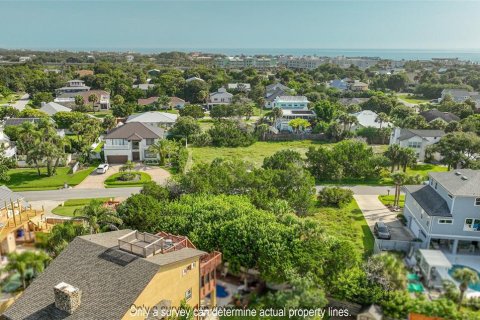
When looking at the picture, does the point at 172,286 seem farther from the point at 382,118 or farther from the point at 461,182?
the point at 382,118

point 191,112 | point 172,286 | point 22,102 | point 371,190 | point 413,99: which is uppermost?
point 172,286

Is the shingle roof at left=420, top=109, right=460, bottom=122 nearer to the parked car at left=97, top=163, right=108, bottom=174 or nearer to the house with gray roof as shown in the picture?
the house with gray roof

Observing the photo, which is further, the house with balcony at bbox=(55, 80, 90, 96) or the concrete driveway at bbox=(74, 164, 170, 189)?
the house with balcony at bbox=(55, 80, 90, 96)

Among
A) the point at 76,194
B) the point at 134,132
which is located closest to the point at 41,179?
the point at 76,194

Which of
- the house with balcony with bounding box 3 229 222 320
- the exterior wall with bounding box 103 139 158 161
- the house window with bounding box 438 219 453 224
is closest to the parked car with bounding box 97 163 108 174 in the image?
the exterior wall with bounding box 103 139 158 161

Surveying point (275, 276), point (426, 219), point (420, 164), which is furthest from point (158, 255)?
point (420, 164)

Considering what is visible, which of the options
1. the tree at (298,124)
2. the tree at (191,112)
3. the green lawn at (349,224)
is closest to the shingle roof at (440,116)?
the tree at (298,124)

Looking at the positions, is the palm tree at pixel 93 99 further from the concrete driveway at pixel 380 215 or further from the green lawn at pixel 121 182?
the concrete driveway at pixel 380 215
